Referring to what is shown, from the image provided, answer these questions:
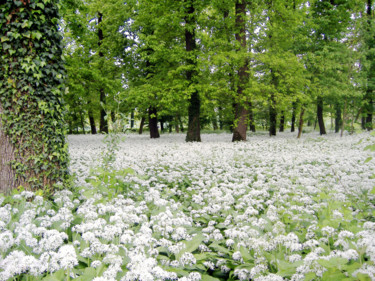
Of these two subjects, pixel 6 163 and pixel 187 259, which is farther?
pixel 6 163

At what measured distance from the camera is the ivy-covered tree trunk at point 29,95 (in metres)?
4.67

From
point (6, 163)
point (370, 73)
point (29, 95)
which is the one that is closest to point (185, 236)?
point (6, 163)

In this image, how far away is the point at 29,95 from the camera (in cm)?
481

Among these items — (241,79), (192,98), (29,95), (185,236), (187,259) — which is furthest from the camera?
(192,98)

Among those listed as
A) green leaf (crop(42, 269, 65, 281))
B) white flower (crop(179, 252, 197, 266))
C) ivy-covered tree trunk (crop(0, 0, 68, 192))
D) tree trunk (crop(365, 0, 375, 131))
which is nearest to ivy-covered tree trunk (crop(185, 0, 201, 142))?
ivy-covered tree trunk (crop(0, 0, 68, 192))

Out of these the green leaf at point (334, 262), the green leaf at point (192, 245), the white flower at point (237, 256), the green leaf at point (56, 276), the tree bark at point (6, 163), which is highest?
the tree bark at point (6, 163)

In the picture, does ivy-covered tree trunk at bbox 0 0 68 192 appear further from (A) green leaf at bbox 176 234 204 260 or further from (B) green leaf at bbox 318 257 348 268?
(B) green leaf at bbox 318 257 348 268

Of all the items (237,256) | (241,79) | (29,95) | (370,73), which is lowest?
(237,256)

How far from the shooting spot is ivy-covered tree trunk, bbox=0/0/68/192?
4.67 meters

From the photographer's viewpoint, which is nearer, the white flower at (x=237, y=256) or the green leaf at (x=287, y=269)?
the green leaf at (x=287, y=269)

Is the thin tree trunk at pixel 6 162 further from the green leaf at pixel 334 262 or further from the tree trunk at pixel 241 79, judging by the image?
the tree trunk at pixel 241 79

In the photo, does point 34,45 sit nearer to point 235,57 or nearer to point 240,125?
point 235,57

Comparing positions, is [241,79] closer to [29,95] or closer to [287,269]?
[29,95]

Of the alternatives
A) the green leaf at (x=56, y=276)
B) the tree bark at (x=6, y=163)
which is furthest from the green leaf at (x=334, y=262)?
the tree bark at (x=6, y=163)
